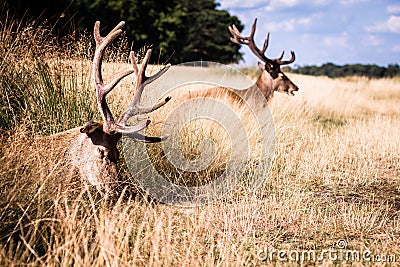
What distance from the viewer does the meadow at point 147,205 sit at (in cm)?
270

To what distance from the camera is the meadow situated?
2.70 m

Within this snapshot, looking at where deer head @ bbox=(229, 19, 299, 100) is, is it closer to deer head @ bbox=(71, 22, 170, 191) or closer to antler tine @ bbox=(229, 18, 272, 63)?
antler tine @ bbox=(229, 18, 272, 63)

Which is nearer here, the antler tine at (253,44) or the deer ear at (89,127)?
the deer ear at (89,127)

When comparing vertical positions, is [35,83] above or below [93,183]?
above

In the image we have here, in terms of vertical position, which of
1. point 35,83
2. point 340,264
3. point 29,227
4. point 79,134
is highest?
point 35,83

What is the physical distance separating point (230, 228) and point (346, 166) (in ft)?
8.60

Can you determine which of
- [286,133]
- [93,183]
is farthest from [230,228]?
[286,133]

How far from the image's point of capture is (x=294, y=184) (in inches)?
179

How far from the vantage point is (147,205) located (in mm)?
3717

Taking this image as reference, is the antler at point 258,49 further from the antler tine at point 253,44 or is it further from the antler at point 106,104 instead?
the antler at point 106,104

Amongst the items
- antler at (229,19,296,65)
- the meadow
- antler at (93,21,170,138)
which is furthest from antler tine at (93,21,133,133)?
antler at (229,19,296,65)

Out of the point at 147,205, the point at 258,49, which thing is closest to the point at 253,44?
the point at 258,49

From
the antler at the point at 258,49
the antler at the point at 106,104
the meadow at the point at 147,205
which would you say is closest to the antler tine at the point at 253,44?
the antler at the point at 258,49

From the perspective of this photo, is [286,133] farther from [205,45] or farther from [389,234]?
[205,45]
